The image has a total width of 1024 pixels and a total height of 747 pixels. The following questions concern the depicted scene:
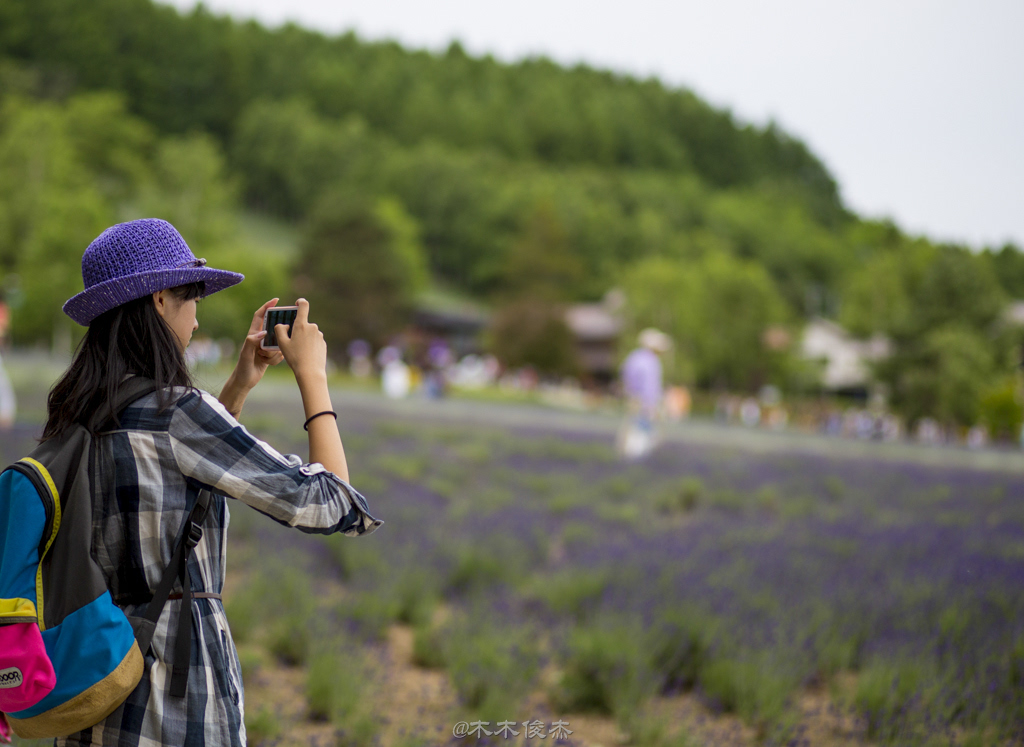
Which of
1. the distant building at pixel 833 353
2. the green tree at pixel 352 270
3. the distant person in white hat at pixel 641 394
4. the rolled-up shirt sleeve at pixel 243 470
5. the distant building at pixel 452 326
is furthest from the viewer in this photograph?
the distant building at pixel 452 326

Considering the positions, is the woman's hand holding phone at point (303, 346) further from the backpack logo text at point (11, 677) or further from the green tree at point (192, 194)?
the green tree at point (192, 194)

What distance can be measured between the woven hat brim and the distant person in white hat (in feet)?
37.1

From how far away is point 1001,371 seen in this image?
29.0 metres

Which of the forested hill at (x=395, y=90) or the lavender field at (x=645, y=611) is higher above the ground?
the forested hill at (x=395, y=90)

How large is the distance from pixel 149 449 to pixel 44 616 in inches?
14.2

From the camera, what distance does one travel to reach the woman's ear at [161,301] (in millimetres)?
1809

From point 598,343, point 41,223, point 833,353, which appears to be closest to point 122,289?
point 41,223

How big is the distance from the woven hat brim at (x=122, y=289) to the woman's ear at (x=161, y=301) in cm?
3

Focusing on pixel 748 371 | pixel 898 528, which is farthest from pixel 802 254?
pixel 898 528

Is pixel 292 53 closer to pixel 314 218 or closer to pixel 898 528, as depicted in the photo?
pixel 314 218

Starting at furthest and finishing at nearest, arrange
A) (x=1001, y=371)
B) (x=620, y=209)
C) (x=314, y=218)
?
(x=620, y=209)
(x=314, y=218)
(x=1001, y=371)

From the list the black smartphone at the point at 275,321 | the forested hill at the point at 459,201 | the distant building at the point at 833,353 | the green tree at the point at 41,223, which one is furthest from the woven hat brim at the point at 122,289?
the distant building at the point at 833,353

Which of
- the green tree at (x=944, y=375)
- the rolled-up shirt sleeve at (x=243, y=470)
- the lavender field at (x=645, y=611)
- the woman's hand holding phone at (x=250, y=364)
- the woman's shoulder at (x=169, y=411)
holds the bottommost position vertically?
the lavender field at (x=645, y=611)

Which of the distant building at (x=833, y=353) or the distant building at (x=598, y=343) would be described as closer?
the distant building at (x=833, y=353)
